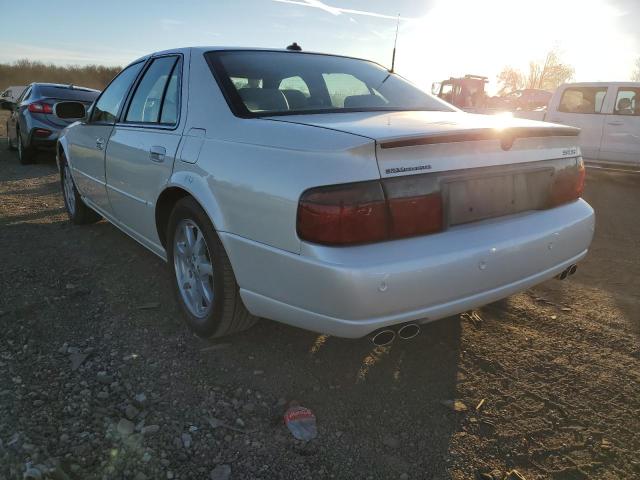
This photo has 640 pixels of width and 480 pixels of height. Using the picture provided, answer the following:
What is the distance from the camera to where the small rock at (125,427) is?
2.00m

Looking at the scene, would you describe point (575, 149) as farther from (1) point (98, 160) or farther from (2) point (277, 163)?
(1) point (98, 160)

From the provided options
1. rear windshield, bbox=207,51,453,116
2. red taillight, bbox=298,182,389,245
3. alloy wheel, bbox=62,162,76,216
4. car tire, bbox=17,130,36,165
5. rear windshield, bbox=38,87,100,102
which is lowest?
car tire, bbox=17,130,36,165

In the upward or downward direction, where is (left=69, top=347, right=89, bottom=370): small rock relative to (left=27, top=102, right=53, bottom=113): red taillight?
downward

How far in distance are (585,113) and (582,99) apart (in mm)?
288

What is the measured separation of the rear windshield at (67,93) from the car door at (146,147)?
22.3 ft

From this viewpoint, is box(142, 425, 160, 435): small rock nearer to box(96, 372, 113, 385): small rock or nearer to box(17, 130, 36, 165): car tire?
box(96, 372, 113, 385): small rock

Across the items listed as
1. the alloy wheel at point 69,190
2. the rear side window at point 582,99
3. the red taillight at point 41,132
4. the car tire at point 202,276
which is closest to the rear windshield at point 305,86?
the car tire at point 202,276

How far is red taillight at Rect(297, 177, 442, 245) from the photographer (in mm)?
1850

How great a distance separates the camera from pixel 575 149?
264 centimetres

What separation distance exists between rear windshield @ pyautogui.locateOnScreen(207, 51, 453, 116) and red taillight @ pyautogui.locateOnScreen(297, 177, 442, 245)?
0.84 metres

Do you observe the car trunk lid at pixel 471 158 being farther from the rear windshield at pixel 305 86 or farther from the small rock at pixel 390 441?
the small rock at pixel 390 441

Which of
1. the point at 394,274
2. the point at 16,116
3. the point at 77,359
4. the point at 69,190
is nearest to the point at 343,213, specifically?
the point at 394,274

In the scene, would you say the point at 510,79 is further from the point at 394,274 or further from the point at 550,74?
the point at 394,274

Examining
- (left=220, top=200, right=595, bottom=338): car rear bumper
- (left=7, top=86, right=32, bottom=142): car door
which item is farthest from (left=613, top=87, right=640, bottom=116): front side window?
(left=7, top=86, right=32, bottom=142): car door
